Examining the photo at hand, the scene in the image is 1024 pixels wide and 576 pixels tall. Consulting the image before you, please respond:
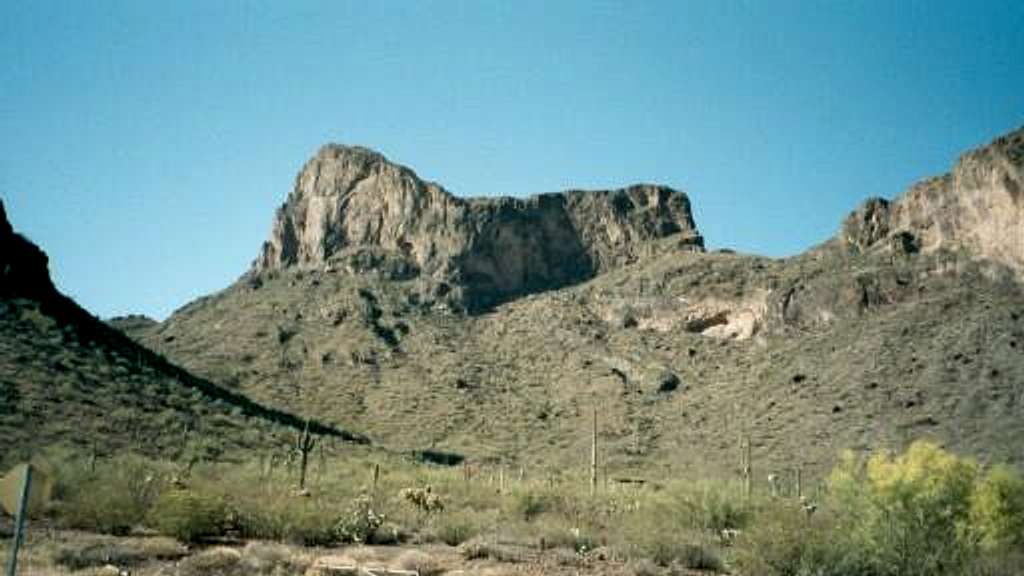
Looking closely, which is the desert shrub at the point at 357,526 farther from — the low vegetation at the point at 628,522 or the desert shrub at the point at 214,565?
the desert shrub at the point at 214,565

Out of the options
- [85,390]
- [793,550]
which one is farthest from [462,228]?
[793,550]

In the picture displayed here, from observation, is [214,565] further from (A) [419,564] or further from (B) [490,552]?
(B) [490,552]

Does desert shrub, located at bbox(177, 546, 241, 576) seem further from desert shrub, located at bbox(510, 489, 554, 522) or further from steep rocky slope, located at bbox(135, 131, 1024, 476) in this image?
steep rocky slope, located at bbox(135, 131, 1024, 476)

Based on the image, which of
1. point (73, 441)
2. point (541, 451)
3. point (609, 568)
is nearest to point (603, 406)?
point (541, 451)

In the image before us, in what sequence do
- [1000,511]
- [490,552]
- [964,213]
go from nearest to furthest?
[1000,511] < [490,552] < [964,213]

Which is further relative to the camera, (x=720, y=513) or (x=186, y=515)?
(x=720, y=513)

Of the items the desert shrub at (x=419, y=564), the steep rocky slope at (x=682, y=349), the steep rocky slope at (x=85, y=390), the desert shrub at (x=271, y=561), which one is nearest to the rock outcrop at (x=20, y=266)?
the steep rocky slope at (x=85, y=390)

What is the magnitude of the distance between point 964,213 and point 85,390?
6954 centimetres

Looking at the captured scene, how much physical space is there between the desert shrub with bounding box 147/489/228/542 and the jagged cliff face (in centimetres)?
8277

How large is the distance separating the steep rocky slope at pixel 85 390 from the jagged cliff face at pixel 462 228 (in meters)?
54.8

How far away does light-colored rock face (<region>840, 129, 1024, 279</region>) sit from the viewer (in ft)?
230

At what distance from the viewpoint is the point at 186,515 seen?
Answer: 20.7 meters

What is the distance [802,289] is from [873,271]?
6.78 metres

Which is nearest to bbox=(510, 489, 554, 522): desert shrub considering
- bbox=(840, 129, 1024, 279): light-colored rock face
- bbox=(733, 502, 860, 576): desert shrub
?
bbox=(733, 502, 860, 576): desert shrub
